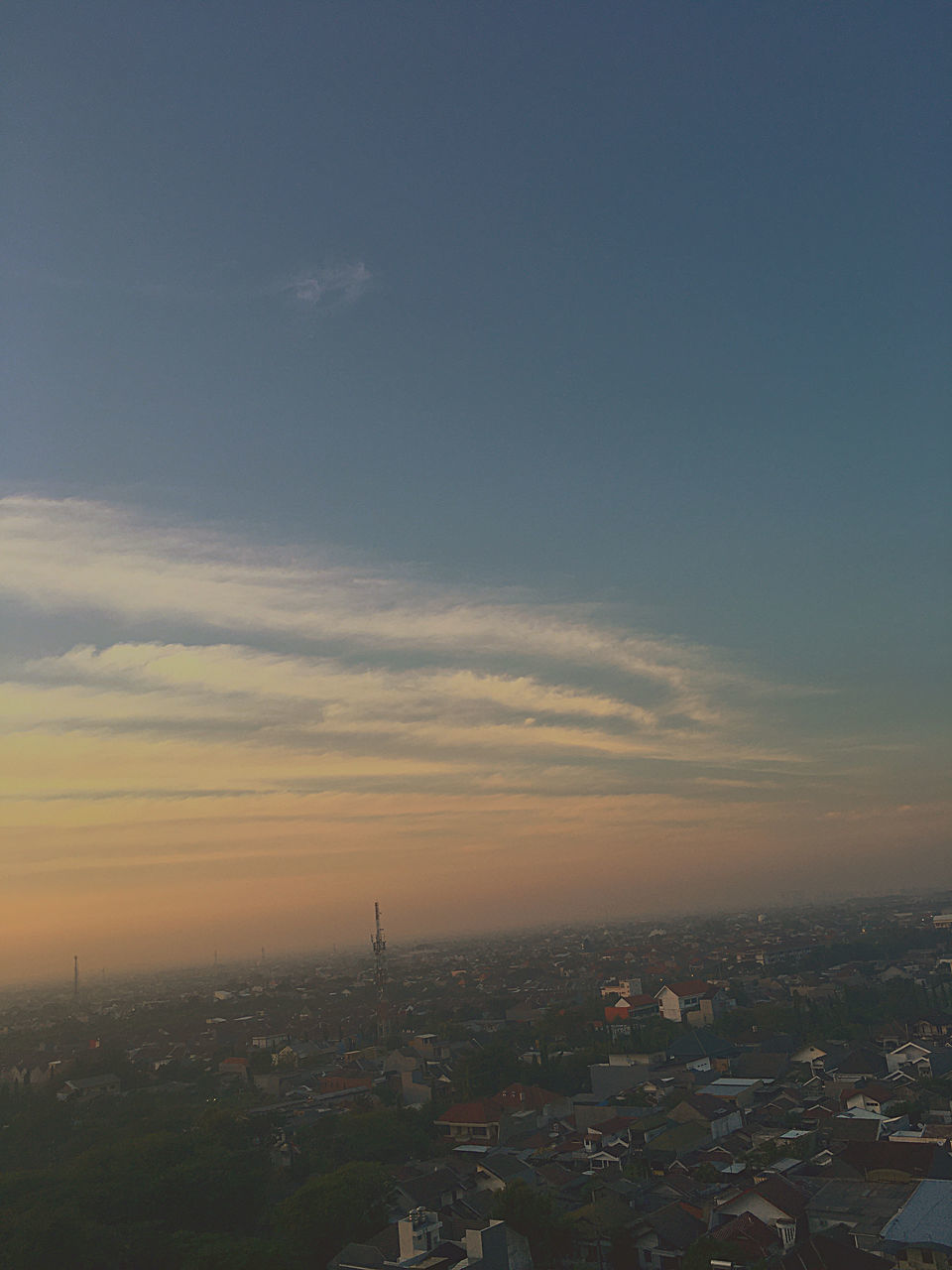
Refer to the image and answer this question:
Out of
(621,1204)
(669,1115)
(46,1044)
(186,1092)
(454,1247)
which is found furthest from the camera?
(46,1044)

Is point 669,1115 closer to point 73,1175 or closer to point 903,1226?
point 903,1226

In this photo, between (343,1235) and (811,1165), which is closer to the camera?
(343,1235)

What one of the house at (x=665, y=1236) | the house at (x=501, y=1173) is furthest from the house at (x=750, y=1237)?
the house at (x=501, y=1173)

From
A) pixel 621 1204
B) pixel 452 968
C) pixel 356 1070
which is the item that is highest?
pixel 621 1204

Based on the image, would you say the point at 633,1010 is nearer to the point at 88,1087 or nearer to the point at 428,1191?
the point at 88,1087

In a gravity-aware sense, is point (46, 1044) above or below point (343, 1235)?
below

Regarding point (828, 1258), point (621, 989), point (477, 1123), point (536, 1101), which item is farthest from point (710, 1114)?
point (621, 989)

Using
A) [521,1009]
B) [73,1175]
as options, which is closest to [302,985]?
[521,1009]

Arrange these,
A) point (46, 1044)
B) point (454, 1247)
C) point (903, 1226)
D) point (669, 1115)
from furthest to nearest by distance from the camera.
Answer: point (46, 1044)
point (669, 1115)
point (454, 1247)
point (903, 1226)
